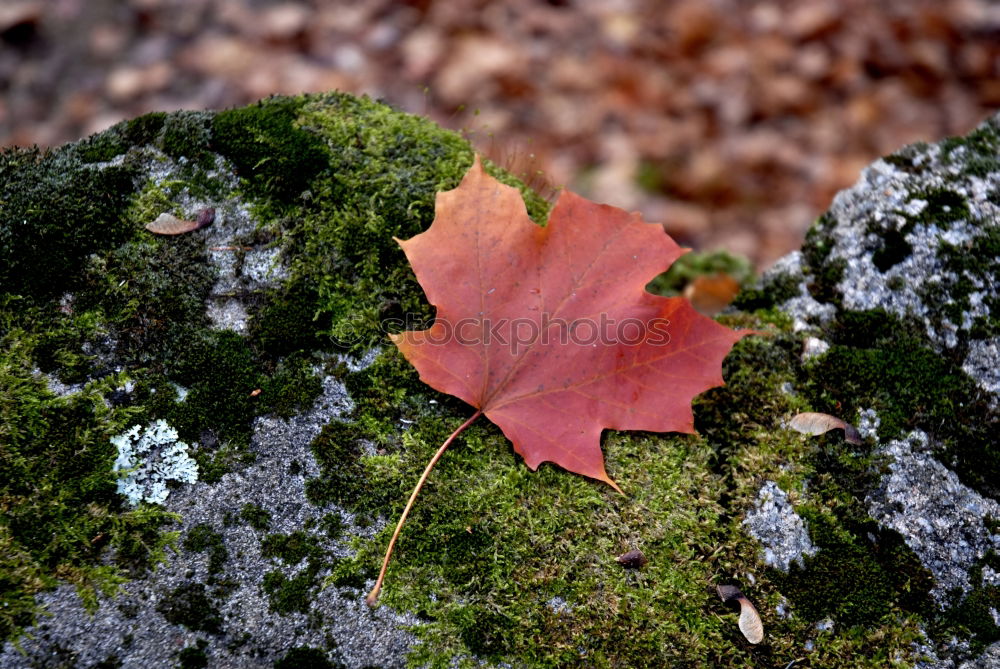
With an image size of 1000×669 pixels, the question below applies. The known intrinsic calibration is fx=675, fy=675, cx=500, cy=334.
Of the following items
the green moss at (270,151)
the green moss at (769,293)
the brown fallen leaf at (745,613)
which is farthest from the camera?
the green moss at (769,293)

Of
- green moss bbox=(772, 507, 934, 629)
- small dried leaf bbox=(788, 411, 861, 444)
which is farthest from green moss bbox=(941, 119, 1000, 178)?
green moss bbox=(772, 507, 934, 629)

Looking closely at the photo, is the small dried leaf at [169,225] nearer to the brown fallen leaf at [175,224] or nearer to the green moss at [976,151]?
the brown fallen leaf at [175,224]

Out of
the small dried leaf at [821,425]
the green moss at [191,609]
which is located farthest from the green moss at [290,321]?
the small dried leaf at [821,425]

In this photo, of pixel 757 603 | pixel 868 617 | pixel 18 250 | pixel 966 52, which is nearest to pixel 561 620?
pixel 757 603

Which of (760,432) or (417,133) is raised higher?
(417,133)

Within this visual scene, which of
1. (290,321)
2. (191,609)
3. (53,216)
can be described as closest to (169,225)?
(53,216)

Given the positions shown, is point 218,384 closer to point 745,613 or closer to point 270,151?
point 270,151

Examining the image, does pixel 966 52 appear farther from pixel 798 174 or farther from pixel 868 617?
pixel 868 617
